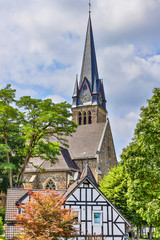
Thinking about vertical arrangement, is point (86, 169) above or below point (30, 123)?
below

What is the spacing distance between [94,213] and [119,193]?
24.1 feet

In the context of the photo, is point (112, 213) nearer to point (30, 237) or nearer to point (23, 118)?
point (30, 237)

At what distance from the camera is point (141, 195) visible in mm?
16000

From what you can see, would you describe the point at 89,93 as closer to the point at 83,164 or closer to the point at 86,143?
the point at 86,143

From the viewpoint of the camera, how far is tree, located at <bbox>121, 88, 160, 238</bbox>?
1562cm

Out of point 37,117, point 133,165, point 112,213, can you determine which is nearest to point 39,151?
point 37,117

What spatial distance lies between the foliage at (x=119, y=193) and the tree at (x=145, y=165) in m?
8.74

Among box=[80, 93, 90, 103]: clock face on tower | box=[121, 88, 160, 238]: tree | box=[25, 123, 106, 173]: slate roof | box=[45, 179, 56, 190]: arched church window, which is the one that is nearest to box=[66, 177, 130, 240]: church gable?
box=[121, 88, 160, 238]: tree

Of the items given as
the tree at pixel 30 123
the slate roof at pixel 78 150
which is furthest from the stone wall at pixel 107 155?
the tree at pixel 30 123

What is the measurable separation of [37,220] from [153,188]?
6165mm

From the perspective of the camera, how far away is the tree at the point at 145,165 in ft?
51.3

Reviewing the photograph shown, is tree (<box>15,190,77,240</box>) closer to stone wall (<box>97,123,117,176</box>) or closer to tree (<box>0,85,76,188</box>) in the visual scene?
tree (<box>0,85,76,188</box>)

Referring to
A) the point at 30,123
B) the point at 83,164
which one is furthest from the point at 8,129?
→ the point at 83,164

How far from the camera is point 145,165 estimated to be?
16062 millimetres
